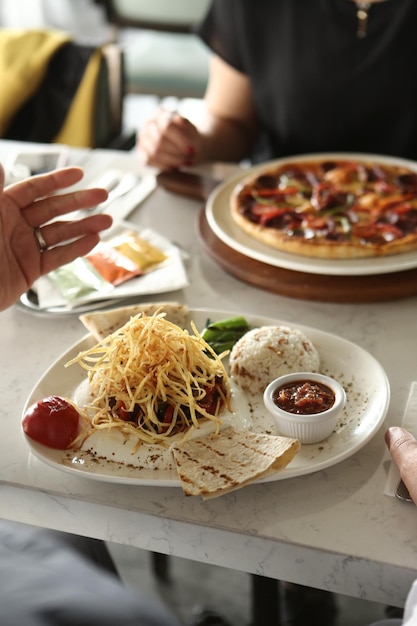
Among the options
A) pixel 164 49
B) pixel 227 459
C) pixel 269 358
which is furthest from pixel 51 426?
pixel 164 49

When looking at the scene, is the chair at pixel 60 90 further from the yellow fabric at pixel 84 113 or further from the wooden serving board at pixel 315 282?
the wooden serving board at pixel 315 282

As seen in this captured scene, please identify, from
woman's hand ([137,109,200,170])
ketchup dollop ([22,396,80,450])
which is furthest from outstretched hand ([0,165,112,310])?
woman's hand ([137,109,200,170])

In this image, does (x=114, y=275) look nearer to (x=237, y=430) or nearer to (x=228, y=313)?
(x=228, y=313)

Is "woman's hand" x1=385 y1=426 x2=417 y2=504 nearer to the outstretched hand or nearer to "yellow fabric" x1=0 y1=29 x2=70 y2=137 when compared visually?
the outstretched hand

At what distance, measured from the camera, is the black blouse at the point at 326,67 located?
2.44 meters

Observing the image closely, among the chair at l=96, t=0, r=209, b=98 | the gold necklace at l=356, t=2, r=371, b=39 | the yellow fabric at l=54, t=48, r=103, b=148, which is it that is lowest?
the chair at l=96, t=0, r=209, b=98

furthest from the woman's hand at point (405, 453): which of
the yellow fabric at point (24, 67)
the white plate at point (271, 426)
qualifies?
the yellow fabric at point (24, 67)

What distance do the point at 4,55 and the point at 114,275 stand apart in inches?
71.5

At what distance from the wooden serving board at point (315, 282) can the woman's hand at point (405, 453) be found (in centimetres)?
52

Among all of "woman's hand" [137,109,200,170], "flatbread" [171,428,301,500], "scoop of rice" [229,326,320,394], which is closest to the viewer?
"flatbread" [171,428,301,500]

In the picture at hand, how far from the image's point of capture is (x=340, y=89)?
99.7 inches

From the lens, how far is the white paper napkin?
1.26 m

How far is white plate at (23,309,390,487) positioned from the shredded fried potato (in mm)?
38

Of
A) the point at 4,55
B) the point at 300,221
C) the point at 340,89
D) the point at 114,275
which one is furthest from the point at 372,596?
the point at 4,55
